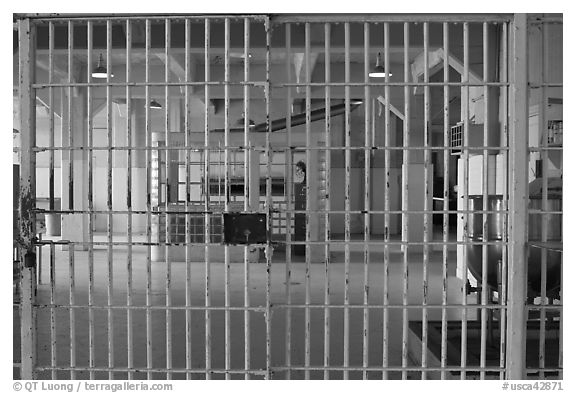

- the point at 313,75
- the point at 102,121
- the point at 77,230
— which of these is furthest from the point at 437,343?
the point at 102,121

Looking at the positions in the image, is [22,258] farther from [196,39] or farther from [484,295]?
[196,39]

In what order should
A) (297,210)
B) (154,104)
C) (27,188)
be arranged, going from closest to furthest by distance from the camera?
(297,210) → (27,188) → (154,104)

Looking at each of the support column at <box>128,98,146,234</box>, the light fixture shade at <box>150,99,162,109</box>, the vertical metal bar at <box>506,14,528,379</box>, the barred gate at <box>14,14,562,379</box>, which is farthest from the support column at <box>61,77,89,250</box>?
the vertical metal bar at <box>506,14,528,379</box>

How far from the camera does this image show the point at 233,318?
745 centimetres

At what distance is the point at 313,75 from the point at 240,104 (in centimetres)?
433

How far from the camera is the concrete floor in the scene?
5504 mm

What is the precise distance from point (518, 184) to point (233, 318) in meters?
4.61

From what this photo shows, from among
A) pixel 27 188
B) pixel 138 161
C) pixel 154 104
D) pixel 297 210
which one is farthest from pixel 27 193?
pixel 138 161

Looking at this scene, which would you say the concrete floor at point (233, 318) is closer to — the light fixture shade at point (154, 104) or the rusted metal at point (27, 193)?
the rusted metal at point (27, 193)

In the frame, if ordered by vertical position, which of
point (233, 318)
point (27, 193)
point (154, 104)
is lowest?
point (233, 318)

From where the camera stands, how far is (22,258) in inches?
147

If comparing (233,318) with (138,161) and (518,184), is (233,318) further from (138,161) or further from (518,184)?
(138,161)

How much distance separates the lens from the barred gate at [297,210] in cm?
364

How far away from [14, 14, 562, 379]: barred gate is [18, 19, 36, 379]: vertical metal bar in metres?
0.01
